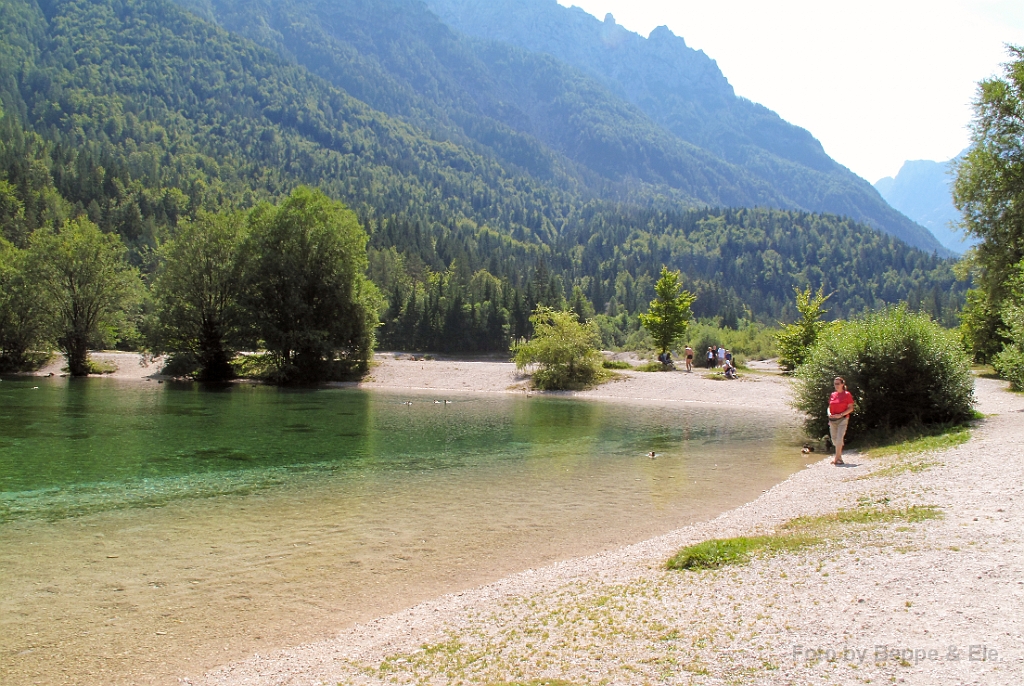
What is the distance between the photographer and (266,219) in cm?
6281

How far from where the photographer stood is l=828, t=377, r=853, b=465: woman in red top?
2208cm

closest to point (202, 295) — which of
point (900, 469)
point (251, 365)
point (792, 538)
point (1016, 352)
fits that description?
point (251, 365)

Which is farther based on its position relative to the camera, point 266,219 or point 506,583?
point 266,219

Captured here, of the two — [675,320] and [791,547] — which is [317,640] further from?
[675,320]

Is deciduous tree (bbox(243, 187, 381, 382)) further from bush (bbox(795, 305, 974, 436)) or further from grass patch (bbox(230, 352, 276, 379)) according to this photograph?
bush (bbox(795, 305, 974, 436))

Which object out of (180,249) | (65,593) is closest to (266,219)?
(180,249)

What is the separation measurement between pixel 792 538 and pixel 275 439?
22.8m

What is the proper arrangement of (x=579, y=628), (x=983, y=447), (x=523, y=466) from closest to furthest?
(x=579, y=628) → (x=983, y=447) → (x=523, y=466)

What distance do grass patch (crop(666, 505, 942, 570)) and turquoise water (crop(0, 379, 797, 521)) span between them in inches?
398

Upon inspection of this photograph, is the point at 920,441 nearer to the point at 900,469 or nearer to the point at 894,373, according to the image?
the point at 894,373

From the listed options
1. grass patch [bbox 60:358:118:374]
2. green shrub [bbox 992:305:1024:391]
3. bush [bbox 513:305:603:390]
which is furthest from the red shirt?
grass patch [bbox 60:358:118:374]

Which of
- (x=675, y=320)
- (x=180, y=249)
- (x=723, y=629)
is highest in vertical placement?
(x=180, y=249)

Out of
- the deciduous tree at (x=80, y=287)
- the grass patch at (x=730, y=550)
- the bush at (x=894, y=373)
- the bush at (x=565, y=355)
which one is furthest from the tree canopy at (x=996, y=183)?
the deciduous tree at (x=80, y=287)

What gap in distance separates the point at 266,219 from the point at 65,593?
2230 inches
